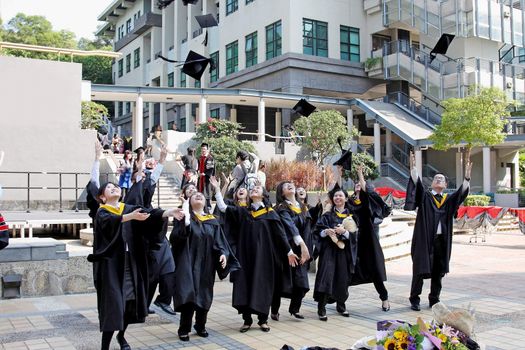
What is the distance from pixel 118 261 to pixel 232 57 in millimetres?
34068

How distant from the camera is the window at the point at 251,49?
120 feet

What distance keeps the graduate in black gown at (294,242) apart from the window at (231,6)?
32.3 metres

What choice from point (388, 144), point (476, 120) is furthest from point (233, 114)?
point (476, 120)

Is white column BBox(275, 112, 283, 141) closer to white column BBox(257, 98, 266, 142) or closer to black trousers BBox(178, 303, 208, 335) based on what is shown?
white column BBox(257, 98, 266, 142)

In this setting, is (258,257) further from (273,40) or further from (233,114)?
(233,114)

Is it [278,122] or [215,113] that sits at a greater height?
[215,113]

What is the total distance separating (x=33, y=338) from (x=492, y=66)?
101 ft

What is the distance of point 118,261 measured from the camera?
19.3 ft

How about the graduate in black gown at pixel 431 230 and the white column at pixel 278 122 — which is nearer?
the graduate in black gown at pixel 431 230

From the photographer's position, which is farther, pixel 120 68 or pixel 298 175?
pixel 120 68

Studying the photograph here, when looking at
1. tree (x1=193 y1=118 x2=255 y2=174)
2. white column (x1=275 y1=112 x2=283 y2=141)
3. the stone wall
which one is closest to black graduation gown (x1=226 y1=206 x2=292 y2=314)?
the stone wall

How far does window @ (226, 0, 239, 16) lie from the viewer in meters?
38.4

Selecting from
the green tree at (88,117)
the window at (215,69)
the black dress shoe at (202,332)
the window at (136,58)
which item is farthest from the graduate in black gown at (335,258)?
the window at (136,58)

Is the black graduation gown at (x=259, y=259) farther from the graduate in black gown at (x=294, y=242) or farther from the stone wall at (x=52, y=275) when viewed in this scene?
the stone wall at (x=52, y=275)
